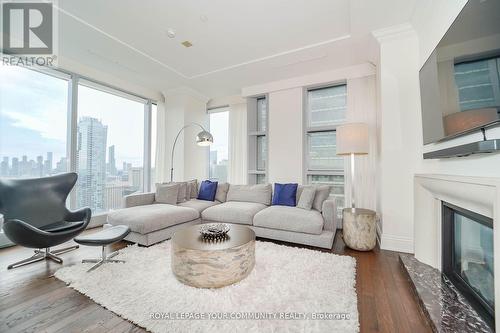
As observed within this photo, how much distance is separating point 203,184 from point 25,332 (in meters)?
3.04

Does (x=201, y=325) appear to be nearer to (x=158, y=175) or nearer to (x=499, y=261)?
(x=499, y=261)

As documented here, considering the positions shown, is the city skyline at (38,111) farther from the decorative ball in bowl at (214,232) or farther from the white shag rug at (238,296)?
the decorative ball in bowl at (214,232)

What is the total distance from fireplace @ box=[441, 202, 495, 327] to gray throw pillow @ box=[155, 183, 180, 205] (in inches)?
144

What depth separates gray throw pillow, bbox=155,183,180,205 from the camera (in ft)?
12.1

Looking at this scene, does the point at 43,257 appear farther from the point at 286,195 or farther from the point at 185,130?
the point at 185,130

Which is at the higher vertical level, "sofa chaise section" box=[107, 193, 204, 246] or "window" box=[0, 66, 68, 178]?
"window" box=[0, 66, 68, 178]

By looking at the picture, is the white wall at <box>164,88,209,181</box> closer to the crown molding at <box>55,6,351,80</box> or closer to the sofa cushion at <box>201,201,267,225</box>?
the crown molding at <box>55,6,351,80</box>

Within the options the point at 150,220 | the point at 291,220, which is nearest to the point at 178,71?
the point at 150,220

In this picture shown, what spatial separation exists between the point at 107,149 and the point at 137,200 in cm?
157

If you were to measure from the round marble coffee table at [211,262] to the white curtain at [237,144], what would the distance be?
3211 mm

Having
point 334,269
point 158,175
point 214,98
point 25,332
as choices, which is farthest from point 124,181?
point 334,269

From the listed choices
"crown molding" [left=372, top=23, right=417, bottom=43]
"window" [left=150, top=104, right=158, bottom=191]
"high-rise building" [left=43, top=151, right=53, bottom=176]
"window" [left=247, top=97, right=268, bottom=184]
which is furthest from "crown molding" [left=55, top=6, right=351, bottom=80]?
"high-rise building" [left=43, top=151, right=53, bottom=176]

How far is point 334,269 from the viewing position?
6.99ft

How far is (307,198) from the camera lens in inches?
126
